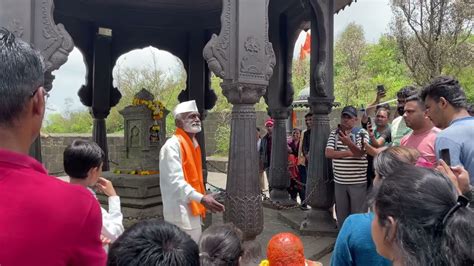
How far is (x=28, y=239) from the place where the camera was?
0.98 meters

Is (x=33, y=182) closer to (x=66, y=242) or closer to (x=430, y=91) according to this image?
(x=66, y=242)

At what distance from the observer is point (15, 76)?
1043 millimetres

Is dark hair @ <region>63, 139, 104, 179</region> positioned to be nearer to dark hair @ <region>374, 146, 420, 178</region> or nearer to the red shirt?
the red shirt

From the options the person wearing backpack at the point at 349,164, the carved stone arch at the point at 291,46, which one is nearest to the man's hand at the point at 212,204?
the person wearing backpack at the point at 349,164

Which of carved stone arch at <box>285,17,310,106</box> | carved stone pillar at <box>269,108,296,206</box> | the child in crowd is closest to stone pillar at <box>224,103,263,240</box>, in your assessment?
the child in crowd

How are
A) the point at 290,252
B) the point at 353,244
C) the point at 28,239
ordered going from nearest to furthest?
the point at 28,239
the point at 353,244
the point at 290,252

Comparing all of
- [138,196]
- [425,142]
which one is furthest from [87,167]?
[138,196]

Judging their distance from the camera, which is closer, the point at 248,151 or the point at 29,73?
the point at 29,73

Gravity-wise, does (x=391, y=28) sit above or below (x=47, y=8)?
above

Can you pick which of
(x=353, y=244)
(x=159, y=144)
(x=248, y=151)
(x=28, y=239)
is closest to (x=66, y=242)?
(x=28, y=239)

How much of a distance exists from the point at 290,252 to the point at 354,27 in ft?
123

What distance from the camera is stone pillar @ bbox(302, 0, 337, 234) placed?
539cm

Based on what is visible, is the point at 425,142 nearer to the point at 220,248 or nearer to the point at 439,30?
the point at 220,248

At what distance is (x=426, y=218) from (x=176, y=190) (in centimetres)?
265
